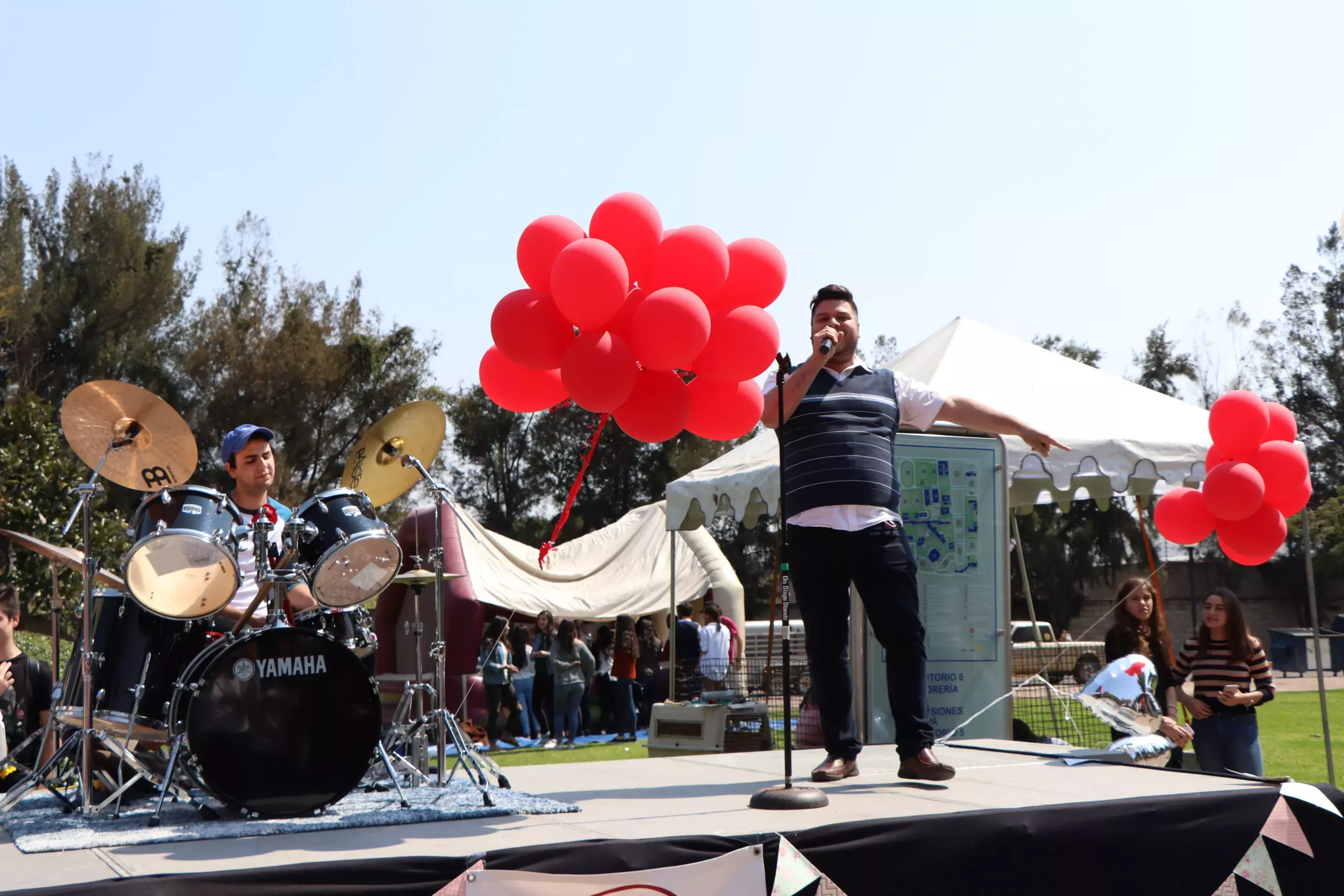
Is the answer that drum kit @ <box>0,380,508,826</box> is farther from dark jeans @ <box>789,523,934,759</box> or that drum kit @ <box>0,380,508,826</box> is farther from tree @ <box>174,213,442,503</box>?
tree @ <box>174,213,442,503</box>

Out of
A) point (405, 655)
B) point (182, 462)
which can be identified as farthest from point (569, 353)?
point (405, 655)

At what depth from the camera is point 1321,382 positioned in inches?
1753

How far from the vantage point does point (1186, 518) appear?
764cm

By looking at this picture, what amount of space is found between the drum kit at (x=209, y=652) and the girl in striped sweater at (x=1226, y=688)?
4.04 metres

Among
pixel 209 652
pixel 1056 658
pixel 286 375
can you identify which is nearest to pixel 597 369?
pixel 209 652

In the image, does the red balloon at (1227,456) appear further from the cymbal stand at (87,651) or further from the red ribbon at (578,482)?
the cymbal stand at (87,651)

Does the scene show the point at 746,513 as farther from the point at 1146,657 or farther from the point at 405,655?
the point at 405,655

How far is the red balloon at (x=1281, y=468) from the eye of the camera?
7148 mm

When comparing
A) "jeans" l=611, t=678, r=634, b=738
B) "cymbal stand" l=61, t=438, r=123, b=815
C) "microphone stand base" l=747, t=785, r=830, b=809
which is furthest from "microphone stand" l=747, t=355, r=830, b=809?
"jeans" l=611, t=678, r=634, b=738

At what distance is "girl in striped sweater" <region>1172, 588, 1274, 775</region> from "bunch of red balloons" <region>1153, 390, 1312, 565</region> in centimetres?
86

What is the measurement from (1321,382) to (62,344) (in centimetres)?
4247

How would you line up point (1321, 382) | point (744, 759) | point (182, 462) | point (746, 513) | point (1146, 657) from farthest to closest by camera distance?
point (1321, 382) < point (746, 513) < point (1146, 657) < point (744, 759) < point (182, 462)

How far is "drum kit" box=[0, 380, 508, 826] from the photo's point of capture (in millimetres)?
3758

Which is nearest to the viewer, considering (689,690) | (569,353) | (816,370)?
(569,353)
